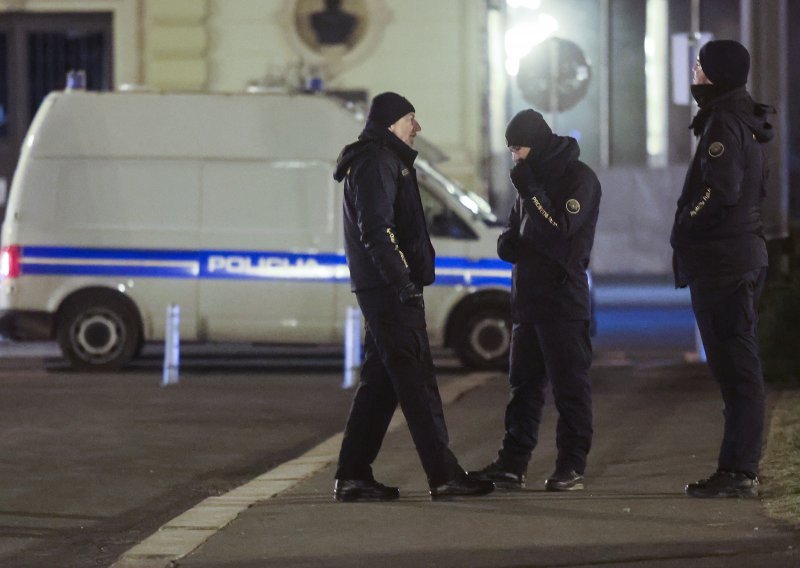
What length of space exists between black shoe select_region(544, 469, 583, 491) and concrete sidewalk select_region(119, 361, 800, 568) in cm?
7

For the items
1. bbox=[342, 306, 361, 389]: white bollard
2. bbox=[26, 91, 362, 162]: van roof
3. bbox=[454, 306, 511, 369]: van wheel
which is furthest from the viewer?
bbox=[26, 91, 362, 162]: van roof

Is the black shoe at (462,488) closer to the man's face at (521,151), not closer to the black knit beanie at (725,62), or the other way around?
the man's face at (521,151)

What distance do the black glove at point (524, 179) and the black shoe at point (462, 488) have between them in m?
1.21

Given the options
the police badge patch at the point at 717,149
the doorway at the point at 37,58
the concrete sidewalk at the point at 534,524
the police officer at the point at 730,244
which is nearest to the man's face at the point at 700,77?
the police officer at the point at 730,244

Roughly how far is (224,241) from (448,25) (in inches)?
354

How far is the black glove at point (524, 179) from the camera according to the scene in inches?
324

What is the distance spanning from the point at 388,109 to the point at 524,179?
647mm

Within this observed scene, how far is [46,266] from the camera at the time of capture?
16.0 meters

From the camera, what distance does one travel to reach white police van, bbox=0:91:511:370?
15.9 meters

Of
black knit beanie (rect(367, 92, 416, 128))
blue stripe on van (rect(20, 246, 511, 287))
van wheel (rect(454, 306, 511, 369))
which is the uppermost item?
black knit beanie (rect(367, 92, 416, 128))

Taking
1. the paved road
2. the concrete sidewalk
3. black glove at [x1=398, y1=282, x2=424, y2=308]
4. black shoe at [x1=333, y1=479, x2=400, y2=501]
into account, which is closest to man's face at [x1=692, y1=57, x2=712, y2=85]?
black glove at [x1=398, y1=282, x2=424, y2=308]

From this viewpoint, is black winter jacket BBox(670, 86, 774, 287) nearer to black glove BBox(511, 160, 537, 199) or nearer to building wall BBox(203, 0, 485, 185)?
black glove BBox(511, 160, 537, 199)

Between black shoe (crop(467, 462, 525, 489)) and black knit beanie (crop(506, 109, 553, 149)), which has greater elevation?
black knit beanie (crop(506, 109, 553, 149))

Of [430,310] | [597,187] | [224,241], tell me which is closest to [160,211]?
[224,241]
